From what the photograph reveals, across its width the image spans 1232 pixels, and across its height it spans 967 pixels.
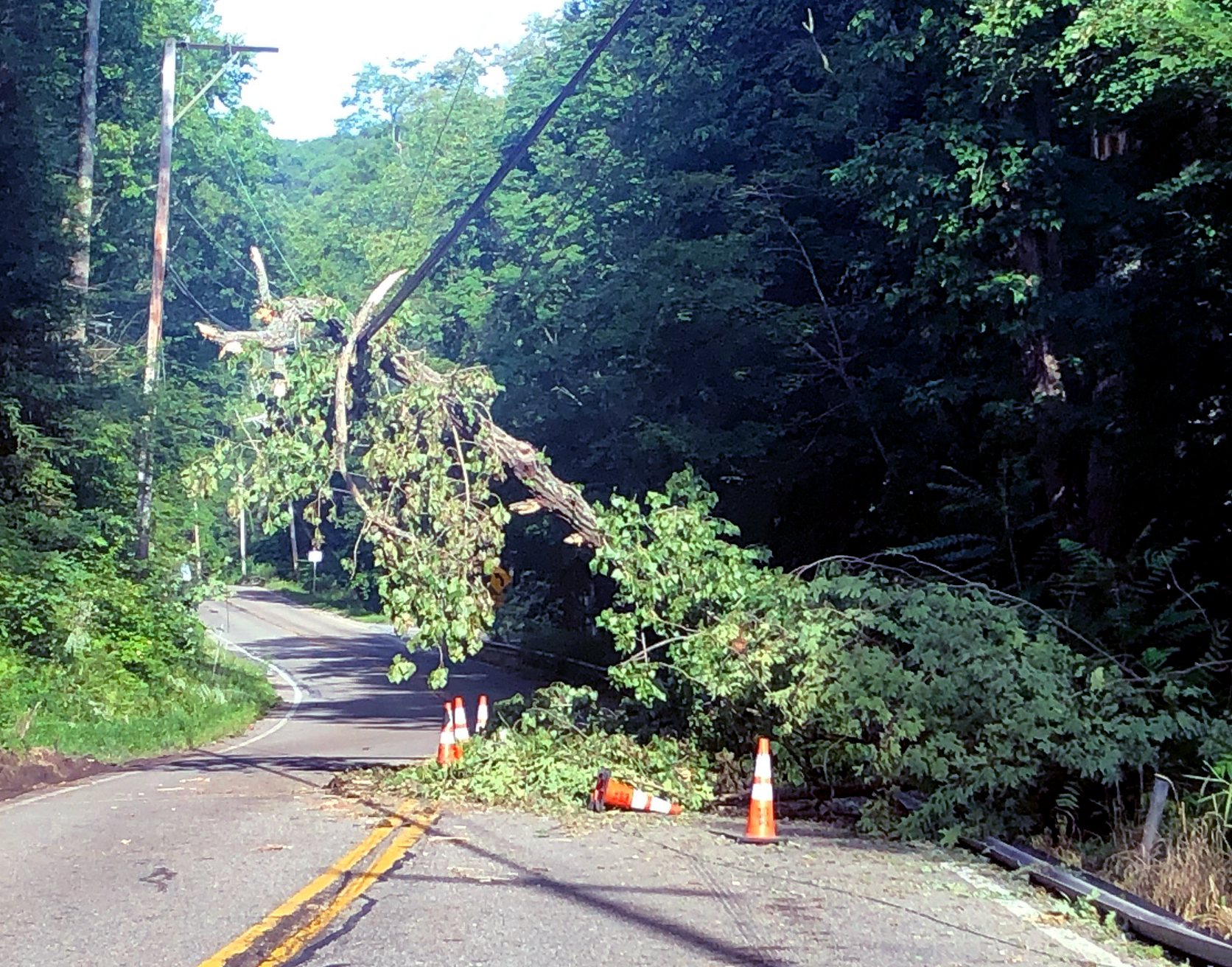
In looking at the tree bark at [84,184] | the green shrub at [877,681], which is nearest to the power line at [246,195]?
the tree bark at [84,184]

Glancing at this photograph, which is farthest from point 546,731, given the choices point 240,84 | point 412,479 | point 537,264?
point 240,84

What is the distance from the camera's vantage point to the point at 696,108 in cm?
2594

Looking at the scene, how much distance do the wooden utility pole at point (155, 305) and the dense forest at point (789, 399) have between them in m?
0.31

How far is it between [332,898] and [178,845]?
2.83 metres

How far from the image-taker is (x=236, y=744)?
22.5 metres

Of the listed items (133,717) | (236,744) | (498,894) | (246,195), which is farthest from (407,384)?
(246,195)

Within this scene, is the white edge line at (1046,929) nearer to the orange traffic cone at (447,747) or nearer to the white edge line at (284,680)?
the orange traffic cone at (447,747)

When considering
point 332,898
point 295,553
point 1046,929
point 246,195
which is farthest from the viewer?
point 295,553

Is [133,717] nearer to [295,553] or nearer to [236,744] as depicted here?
[236,744]

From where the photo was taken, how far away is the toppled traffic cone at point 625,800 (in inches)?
488

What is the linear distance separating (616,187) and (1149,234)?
13.2 m

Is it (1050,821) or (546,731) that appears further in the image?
(546,731)

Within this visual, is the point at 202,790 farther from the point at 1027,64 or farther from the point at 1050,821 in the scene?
the point at 1027,64

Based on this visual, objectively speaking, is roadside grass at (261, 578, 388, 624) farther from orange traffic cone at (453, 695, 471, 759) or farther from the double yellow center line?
the double yellow center line
